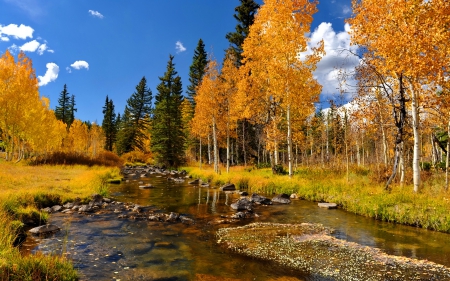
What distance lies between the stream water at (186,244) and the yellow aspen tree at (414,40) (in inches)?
157

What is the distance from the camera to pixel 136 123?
65875mm

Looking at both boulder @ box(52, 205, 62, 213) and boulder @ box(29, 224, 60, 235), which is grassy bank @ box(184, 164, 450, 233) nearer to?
boulder @ box(52, 205, 62, 213)

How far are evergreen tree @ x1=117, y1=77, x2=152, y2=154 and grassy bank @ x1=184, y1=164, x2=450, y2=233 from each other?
45827 millimetres

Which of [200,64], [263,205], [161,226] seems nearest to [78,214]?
[161,226]

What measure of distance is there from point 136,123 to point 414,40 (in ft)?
201

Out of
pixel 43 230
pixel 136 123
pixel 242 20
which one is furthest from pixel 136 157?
pixel 43 230

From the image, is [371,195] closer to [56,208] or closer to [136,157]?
[56,208]

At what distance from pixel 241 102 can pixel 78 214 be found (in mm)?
16232

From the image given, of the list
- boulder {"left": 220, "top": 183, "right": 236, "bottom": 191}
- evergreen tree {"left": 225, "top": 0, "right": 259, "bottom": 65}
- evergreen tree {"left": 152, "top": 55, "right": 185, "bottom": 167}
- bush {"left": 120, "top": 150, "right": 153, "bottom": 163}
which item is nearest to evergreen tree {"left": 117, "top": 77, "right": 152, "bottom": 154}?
bush {"left": 120, "top": 150, "right": 153, "bottom": 163}

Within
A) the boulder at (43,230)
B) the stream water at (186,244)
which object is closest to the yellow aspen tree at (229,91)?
the stream water at (186,244)

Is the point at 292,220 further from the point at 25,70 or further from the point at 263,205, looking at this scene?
the point at 25,70

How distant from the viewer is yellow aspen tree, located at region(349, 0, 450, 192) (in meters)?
11.6

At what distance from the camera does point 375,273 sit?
22.0 ft

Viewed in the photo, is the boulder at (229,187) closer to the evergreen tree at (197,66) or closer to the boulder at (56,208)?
the boulder at (56,208)
